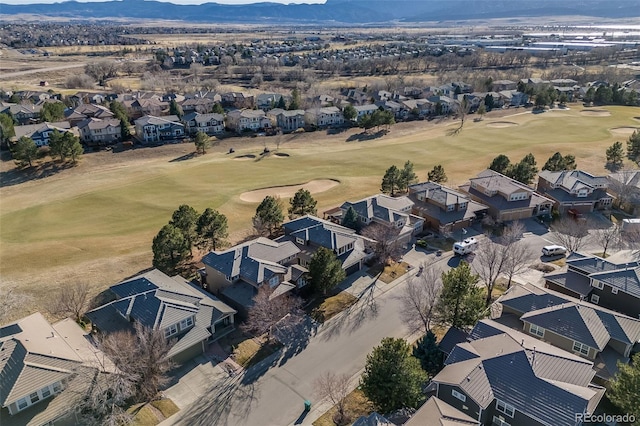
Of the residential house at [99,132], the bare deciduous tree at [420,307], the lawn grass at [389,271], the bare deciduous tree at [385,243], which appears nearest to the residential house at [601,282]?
the bare deciduous tree at [420,307]

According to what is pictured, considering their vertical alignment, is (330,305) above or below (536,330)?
below

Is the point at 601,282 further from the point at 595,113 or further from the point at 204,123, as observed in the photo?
the point at 595,113

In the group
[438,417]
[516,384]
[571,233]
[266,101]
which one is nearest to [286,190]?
[571,233]

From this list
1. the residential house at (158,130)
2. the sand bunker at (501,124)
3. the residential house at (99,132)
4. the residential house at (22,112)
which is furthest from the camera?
the sand bunker at (501,124)

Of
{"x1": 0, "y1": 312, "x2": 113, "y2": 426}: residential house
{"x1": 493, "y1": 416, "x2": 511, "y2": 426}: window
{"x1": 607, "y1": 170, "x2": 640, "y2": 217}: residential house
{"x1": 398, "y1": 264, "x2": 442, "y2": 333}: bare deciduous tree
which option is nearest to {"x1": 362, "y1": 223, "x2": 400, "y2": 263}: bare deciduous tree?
{"x1": 398, "y1": 264, "x2": 442, "y2": 333}: bare deciduous tree

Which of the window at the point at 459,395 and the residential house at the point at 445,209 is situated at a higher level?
the window at the point at 459,395

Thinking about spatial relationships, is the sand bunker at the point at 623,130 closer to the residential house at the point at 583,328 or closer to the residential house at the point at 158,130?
the residential house at the point at 583,328

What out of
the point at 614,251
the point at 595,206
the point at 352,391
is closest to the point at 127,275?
the point at 352,391
